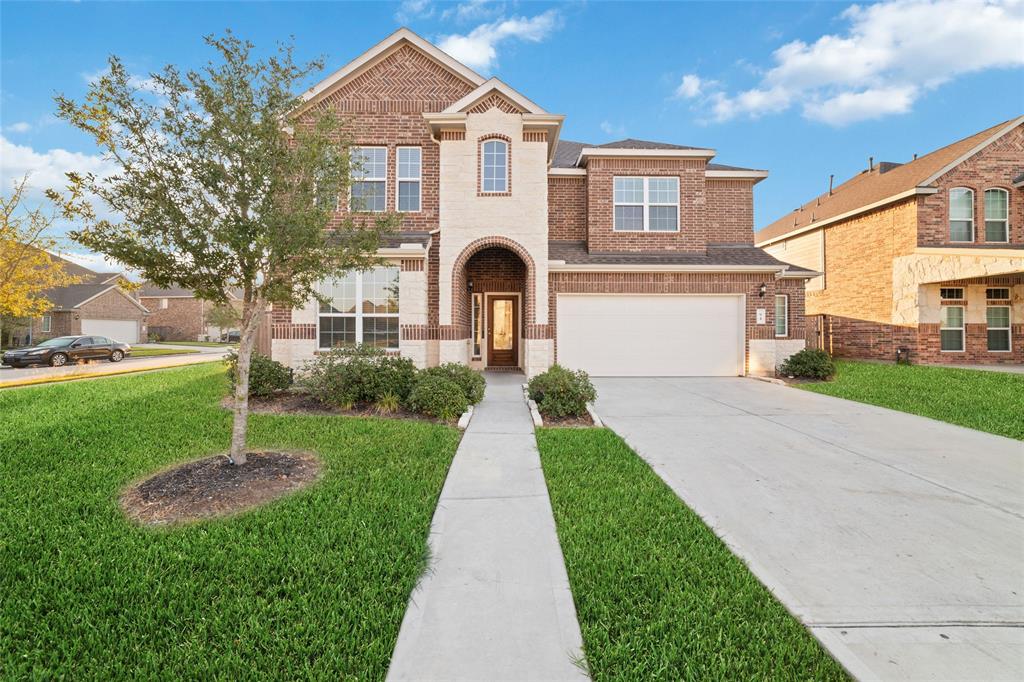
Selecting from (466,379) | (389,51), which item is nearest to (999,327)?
(466,379)

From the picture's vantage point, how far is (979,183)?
15.5 m

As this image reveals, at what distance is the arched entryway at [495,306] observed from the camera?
564 inches

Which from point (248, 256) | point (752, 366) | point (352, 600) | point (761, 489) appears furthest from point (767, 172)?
point (352, 600)

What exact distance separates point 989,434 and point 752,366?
6.22 metres

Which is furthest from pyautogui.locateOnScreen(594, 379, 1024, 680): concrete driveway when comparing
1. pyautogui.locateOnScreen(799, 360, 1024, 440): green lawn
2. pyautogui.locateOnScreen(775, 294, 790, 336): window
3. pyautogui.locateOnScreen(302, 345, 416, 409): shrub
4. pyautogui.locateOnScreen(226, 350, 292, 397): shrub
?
pyautogui.locateOnScreen(775, 294, 790, 336): window

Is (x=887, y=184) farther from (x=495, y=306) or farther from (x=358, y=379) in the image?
(x=358, y=379)

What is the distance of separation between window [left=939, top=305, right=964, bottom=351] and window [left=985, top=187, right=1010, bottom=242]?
2612 millimetres

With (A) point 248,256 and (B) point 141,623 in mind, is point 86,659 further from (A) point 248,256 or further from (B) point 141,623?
(A) point 248,256

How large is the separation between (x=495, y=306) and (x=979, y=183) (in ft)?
58.1

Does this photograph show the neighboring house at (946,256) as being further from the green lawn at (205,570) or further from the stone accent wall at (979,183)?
the green lawn at (205,570)

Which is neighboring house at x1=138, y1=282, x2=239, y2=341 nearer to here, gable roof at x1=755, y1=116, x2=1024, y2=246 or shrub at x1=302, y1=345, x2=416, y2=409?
shrub at x1=302, y1=345, x2=416, y2=409

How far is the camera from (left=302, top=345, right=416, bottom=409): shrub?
816cm

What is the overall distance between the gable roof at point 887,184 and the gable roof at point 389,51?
51.4 feet

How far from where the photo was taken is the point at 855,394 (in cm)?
1057
